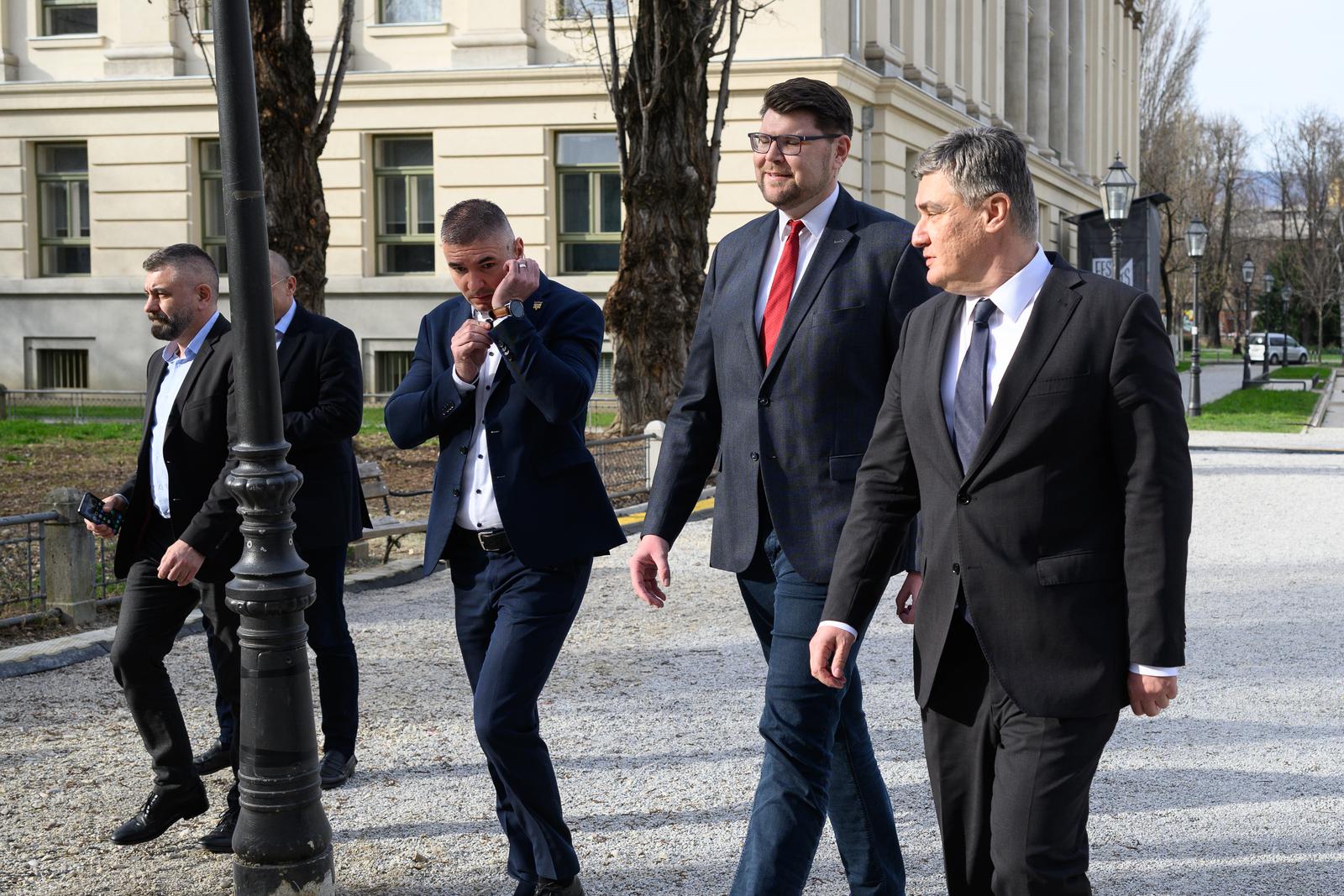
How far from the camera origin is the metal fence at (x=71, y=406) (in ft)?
79.1

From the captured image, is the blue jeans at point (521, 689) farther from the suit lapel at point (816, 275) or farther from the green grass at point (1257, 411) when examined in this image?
the green grass at point (1257, 411)

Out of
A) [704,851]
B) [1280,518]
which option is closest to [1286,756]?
[704,851]

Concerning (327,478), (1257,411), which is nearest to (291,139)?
(327,478)

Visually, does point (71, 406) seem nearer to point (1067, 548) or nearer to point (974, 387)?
point (974, 387)

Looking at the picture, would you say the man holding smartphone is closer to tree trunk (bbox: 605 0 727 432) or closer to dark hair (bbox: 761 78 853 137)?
dark hair (bbox: 761 78 853 137)

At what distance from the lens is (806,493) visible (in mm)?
3924

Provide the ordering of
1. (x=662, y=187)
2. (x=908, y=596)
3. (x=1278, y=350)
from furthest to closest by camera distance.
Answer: (x=1278, y=350) < (x=662, y=187) < (x=908, y=596)

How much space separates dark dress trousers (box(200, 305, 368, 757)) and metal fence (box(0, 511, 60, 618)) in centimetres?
327

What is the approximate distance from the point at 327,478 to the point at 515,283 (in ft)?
5.76

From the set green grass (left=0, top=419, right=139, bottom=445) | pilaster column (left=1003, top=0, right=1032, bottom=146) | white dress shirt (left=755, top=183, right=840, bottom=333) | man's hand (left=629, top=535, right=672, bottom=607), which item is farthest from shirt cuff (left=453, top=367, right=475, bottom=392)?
pilaster column (left=1003, top=0, right=1032, bottom=146)

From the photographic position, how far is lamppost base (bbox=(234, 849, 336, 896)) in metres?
4.24

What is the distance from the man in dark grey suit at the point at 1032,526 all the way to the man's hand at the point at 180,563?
99.1 inches

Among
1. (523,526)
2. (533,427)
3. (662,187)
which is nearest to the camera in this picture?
(523,526)

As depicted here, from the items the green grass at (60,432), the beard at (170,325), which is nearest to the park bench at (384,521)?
the beard at (170,325)
